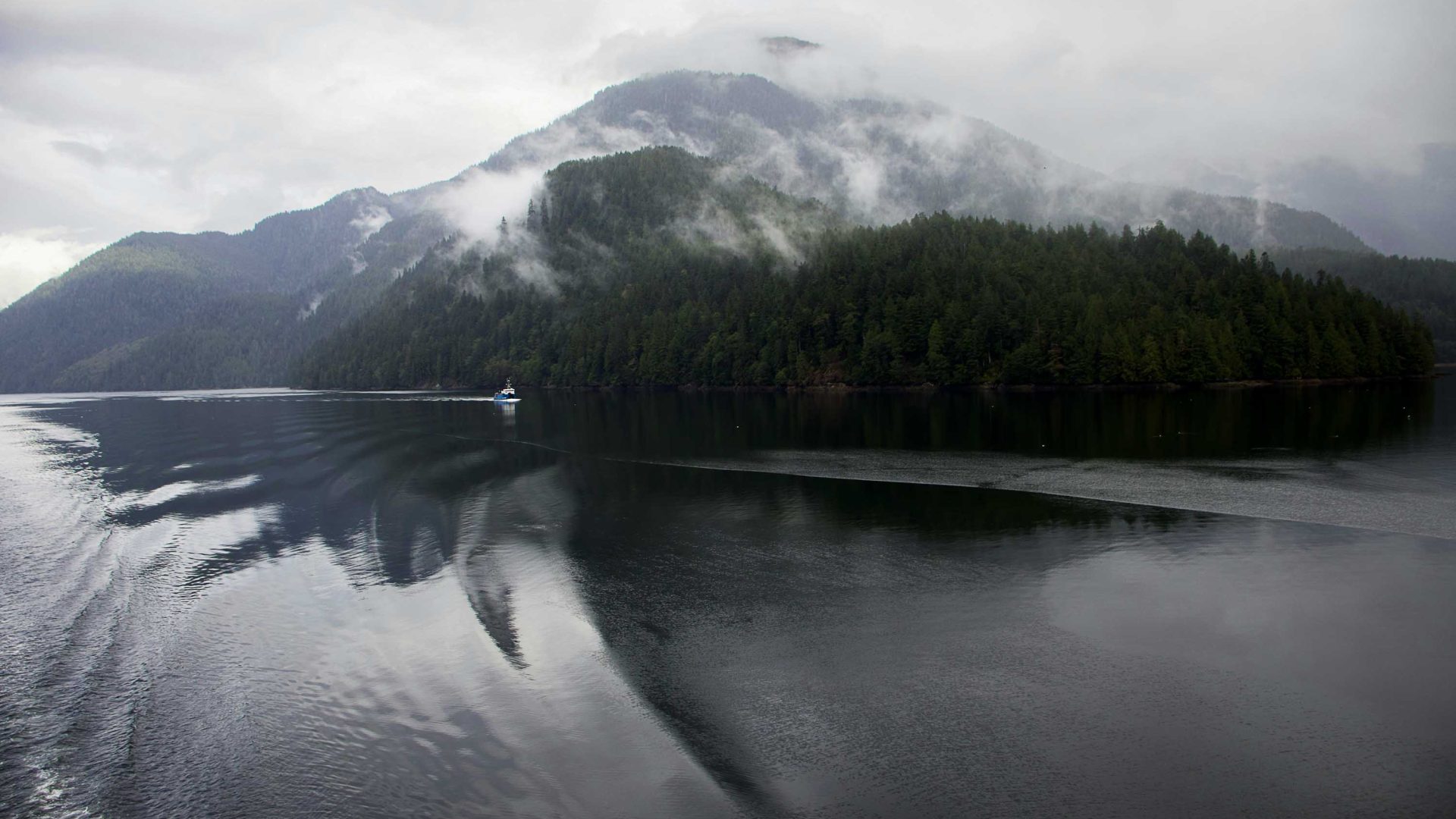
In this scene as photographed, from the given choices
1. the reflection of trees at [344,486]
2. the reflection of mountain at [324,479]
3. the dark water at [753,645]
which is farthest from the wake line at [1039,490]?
the reflection of mountain at [324,479]

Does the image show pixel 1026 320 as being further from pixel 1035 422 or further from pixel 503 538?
pixel 503 538

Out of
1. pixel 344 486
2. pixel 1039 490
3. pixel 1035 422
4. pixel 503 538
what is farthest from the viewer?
pixel 1035 422

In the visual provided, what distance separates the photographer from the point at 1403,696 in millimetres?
15492

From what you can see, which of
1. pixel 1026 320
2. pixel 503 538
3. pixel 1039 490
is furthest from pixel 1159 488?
pixel 1026 320

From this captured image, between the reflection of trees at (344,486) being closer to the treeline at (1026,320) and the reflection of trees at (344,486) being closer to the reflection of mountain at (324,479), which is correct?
the reflection of mountain at (324,479)

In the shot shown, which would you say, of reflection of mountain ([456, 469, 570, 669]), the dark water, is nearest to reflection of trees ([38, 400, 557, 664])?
reflection of mountain ([456, 469, 570, 669])

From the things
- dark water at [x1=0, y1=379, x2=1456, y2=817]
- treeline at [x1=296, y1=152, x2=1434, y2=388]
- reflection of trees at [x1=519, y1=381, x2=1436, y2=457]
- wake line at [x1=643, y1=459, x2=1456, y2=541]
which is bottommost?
dark water at [x1=0, y1=379, x2=1456, y2=817]

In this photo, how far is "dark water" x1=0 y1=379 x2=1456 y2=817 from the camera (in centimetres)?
1310

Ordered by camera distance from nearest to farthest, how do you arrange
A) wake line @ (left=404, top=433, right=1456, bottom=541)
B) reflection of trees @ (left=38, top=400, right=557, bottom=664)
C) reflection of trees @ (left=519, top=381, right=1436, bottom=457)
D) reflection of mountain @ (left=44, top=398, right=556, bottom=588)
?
reflection of trees @ (left=38, top=400, right=557, bottom=664)
wake line @ (left=404, top=433, right=1456, bottom=541)
reflection of mountain @ (left=44, top=398, right=556, bottom=588)
reflection of trees @ (left=519, top=381, right=1436, bottom=457)

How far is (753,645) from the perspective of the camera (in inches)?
752

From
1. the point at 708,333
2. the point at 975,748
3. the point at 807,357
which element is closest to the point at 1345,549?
the point at 975,748

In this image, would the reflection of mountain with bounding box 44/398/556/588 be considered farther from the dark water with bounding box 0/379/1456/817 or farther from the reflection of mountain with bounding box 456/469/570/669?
the reflection of mountain with bounding box 456/469/570/669

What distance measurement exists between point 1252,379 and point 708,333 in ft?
350

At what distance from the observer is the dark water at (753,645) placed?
13.1m
